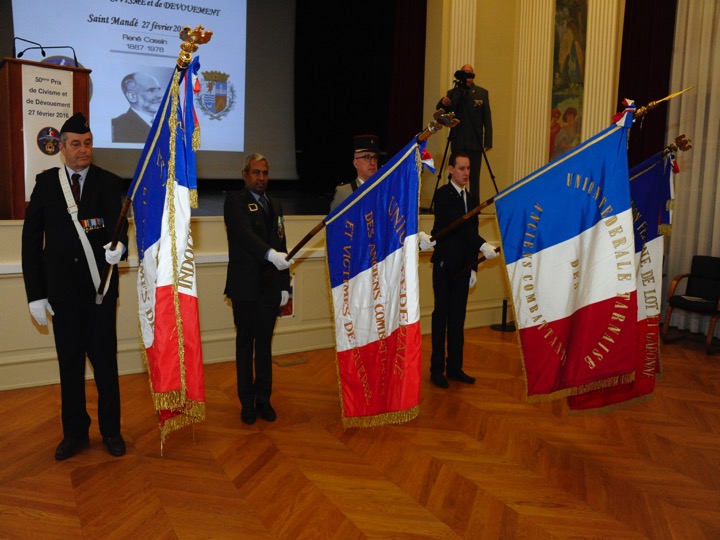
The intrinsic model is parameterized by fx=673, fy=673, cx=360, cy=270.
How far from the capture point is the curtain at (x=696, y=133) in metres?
6.20

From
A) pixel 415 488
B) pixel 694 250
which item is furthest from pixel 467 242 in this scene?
pixel 694 250

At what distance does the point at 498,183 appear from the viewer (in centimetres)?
763

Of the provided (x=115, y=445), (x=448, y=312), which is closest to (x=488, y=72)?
(x=448, y=312)

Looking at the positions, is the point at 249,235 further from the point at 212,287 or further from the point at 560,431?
the point at 560,431

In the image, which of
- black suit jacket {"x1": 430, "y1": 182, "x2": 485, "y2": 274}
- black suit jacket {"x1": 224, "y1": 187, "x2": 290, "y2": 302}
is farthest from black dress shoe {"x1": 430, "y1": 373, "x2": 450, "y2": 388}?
black suit jacket {"x1": 224, "y1": 187, "x2": 290, "y2": 302}

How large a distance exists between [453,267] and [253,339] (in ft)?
5.01

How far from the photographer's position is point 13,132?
455 cm

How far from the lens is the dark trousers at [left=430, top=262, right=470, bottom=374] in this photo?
476 centimetres

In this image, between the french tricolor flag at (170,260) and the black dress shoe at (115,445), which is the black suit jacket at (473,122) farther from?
the black dress shoe at (115,445)

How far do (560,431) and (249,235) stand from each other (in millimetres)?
2155

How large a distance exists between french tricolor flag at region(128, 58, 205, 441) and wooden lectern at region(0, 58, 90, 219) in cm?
173

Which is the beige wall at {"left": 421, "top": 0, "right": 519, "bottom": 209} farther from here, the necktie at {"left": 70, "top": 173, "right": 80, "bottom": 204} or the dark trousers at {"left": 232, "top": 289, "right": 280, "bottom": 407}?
the necktie at {"left": 70, "top": 173, "right": 80, "bottom": 204}

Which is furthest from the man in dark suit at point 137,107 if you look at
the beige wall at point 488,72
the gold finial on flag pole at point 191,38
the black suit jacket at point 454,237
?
the gold finial on flag pole at point 191,38

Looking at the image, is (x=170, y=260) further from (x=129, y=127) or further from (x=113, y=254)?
(x=129, y=127)
